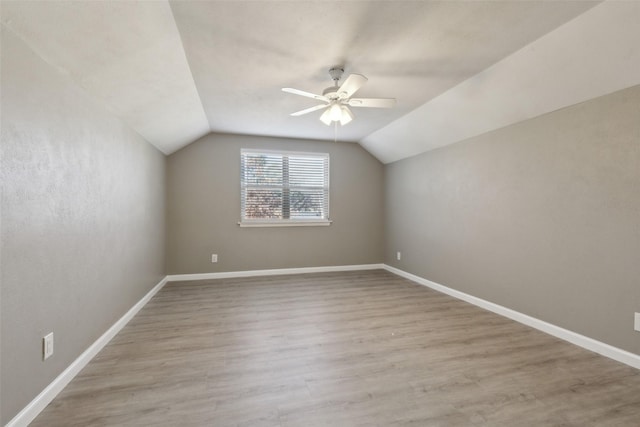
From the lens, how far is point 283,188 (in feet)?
15.9

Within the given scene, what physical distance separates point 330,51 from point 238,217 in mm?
3139

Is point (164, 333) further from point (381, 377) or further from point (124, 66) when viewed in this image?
point (124, 66)

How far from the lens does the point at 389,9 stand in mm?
1710

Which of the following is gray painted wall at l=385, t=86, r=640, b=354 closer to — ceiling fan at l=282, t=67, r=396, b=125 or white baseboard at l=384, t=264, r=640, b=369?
white baseboard at l=384, t=264, r=640, b=369

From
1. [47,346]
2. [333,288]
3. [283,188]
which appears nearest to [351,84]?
[47,346]

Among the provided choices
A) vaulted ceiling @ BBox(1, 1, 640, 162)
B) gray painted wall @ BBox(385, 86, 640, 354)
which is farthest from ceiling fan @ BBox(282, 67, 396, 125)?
gray painted wall @ BBox(385, 86, 640, 354)

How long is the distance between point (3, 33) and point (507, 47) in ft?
9.85

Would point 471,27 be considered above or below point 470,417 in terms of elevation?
above

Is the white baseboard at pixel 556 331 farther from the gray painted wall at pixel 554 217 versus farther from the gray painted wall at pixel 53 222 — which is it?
the gray painted wall at pixel 53 222

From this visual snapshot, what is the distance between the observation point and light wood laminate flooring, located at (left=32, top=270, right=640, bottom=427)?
60.6 inches

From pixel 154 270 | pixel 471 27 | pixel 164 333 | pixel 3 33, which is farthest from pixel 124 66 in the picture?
pixel 154 270

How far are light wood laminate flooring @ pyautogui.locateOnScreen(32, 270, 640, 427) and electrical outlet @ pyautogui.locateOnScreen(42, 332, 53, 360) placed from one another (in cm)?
28

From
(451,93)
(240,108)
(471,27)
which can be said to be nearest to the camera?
(471,27)

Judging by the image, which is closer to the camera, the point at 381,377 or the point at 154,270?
the point at 381,377
